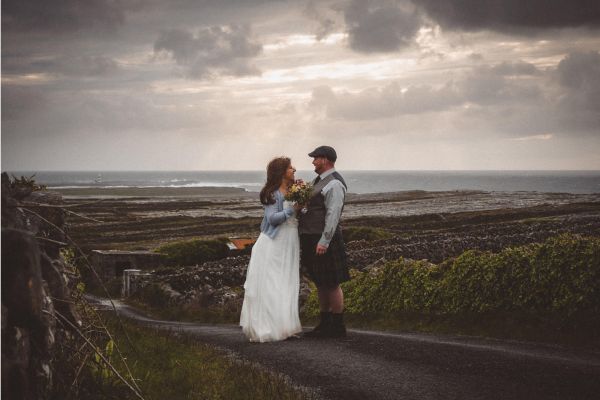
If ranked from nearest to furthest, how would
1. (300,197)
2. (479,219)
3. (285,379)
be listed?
(285,379) → (300,197) → (479,219)

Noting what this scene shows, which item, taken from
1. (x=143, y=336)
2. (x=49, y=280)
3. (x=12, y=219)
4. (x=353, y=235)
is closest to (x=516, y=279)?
(x=143, y=336)

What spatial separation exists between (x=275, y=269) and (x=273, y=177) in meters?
1.39

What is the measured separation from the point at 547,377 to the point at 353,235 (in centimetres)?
3489

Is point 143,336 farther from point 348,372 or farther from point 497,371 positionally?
point 497,371

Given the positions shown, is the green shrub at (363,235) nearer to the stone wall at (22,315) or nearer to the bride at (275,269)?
the bride at (275,269)

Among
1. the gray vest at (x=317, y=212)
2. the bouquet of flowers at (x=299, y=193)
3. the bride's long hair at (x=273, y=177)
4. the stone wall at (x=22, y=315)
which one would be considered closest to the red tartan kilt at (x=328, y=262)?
the gray vest at (x=317, y=212)

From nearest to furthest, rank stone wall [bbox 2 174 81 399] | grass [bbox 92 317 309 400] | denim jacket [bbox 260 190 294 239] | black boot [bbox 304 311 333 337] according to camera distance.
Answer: stone wall [bbox 2 174 81 399]
grass [bbox 92 317 309 400]
denim jacket [bbox 260 190 294 239]
black boot [bbox 304 311 333 337]

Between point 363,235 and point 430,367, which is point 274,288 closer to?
point 430,367

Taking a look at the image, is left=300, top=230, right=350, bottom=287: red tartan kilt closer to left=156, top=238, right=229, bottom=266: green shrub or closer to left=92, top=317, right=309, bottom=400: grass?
left=92, top=317, right=309, bottom=400: grass

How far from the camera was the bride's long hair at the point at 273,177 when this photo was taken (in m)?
9.05

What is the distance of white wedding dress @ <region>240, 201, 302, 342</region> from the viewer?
9.14 meters

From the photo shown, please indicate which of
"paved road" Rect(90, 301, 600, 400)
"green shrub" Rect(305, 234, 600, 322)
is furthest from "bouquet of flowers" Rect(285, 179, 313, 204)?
"green shrub" Rect(305, 234, 600, 322)

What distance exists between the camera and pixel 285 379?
687 cm

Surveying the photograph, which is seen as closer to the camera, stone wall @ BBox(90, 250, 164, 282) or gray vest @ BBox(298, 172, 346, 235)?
gray vest @ BBox(298, 172, 346, 235)
